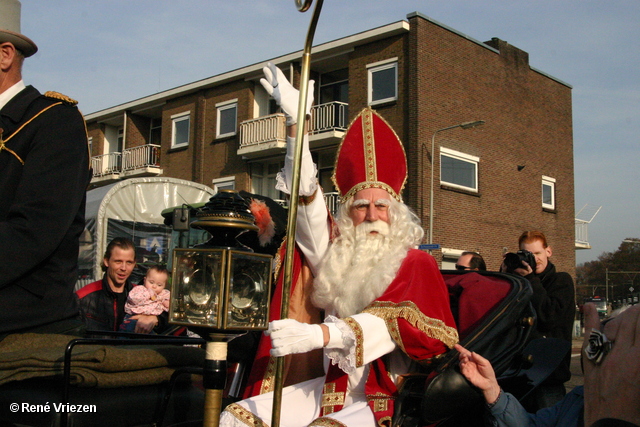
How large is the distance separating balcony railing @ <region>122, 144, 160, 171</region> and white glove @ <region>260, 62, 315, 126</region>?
24287mm

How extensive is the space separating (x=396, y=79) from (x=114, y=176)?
46.9 feet

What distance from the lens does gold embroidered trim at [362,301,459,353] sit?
293 centimetres

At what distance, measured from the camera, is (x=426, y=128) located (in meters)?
19.0

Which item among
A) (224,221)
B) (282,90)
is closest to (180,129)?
(282,90)

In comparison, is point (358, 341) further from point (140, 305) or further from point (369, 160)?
point (140, 305)

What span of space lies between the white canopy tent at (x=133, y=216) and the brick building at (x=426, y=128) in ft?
25.1

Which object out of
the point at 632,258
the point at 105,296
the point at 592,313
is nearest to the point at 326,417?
the point at 592,313

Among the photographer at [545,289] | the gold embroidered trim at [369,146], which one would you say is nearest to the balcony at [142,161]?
the photographer at [545,289]

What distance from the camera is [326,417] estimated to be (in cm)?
279

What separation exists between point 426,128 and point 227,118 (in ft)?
27.3

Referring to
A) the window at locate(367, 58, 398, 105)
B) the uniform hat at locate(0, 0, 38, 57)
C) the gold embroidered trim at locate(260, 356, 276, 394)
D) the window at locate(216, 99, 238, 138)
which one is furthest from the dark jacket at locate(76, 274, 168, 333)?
the window at locate(216, 99, 238, 138)

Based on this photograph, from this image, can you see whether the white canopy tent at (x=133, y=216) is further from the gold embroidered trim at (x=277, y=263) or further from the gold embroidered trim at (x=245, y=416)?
the gold embroidered trim at (x=245, y=416)

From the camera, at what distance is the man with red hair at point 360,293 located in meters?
2.79

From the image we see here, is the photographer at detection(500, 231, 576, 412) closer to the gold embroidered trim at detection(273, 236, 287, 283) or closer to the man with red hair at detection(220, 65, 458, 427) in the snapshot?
the man with red hair at detection(220, 65, 458, 427)
